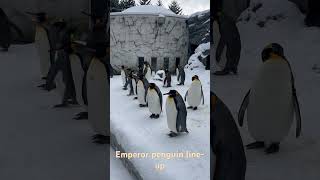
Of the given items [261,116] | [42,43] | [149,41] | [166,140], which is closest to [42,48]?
[42,43]

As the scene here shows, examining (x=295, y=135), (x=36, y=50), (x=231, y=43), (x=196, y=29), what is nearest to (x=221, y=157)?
(x=295, y=135)

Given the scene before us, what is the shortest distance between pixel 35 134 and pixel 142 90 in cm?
200

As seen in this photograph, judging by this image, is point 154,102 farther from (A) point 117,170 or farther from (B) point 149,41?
(A) point 117,170

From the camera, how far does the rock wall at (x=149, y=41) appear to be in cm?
239

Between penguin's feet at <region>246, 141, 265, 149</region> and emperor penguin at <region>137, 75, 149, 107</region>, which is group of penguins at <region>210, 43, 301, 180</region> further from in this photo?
emperor penguin at <region>137, 75, 149, 107</region>

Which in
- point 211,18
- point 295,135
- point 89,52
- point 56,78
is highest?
point 211,18

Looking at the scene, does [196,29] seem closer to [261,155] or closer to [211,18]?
[211,18]

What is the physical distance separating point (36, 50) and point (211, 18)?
86cm

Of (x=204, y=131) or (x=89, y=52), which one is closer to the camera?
(x=89, y=52)

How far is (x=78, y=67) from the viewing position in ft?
5.35

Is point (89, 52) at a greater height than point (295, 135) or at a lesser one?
greater

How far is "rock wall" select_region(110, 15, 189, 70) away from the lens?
239 centimetres

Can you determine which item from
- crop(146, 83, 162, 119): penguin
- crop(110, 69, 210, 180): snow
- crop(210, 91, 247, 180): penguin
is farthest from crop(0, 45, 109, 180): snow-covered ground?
crop(146, 83, 162, 119): penguin

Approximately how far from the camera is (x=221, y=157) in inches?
61.6
